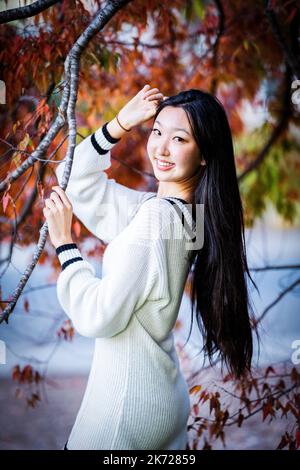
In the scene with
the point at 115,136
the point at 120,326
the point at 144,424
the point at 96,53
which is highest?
the point at 96,53

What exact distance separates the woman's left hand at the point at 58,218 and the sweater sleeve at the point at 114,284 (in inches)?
1.4

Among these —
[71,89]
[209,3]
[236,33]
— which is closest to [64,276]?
[71,89]

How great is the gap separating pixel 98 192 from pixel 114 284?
0.62m

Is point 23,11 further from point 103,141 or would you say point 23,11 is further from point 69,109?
point 103,141

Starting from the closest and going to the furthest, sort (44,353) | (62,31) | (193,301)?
(193,301) < (62,31) < (44,353)

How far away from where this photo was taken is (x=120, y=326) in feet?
6.37

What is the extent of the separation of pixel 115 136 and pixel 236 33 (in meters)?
2.23

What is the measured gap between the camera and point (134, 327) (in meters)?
2.01

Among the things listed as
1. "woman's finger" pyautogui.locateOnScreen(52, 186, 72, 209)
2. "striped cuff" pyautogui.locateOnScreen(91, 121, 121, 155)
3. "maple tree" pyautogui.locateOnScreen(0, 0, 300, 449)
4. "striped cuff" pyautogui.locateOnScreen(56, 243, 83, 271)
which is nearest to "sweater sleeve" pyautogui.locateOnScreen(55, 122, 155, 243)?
"striped cuff" pyautogui.locateOnScreen(91, 121, 121, 155)

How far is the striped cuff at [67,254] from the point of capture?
1920mm

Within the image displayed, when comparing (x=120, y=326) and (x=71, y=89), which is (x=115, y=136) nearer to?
(x=71, y=89)

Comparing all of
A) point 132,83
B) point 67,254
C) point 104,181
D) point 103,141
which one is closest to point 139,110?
point 103,141

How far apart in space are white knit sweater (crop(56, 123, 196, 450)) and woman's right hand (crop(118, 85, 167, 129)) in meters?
0.39

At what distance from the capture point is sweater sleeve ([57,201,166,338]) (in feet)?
6.11
